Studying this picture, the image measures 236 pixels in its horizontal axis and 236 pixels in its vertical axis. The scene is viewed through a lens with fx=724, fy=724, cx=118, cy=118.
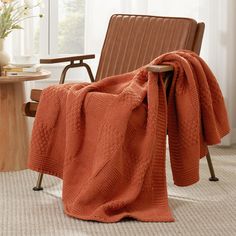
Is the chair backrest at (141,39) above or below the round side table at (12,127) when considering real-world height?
above

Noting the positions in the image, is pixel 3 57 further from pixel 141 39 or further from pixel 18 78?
pixel 141 39

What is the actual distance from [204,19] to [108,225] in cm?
184

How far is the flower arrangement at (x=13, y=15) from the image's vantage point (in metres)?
3.74

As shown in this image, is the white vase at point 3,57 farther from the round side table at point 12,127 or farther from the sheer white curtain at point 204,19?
the sheer white curtain at point 204,19

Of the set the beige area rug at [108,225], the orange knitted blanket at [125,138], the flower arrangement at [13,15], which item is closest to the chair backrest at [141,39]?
the orange knitted blanket at [125,138]

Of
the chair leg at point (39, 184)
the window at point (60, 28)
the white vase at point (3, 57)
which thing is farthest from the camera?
the window at point (60, 28)

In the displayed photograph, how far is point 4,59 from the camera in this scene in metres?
3.74

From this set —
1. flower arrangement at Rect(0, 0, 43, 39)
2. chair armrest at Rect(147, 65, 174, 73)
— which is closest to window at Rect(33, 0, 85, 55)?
flower arrangement at Rect(0, 0, 43, 39)

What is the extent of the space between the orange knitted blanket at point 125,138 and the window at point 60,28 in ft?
4.28

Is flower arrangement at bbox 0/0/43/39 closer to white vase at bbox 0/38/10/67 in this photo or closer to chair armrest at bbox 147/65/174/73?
white vase at bbox 0/38/10/67

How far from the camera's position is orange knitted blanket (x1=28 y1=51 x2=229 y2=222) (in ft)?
9.68

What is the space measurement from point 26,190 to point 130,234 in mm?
787

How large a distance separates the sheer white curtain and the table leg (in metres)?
0.76

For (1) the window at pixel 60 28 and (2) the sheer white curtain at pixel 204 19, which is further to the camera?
Answer: (1) the window at pixel 60 28
